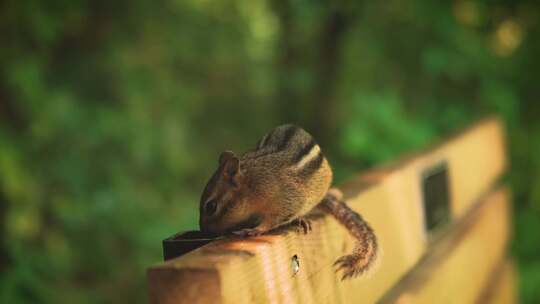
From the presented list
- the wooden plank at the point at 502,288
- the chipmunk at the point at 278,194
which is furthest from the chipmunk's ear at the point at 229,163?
the wooden plank at the point at 502,288

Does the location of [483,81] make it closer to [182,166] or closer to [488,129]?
[488,129]

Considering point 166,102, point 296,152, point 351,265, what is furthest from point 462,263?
point 166,102

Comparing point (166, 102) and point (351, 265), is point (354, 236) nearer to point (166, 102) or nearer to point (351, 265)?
point (351, 265)

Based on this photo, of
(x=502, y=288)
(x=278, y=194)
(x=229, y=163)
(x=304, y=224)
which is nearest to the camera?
(x=304, y=224)

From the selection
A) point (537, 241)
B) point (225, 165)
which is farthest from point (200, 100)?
point (225, 165)

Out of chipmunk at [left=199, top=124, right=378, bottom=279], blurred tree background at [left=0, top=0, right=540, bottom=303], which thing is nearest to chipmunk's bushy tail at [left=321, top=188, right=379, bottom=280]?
chipmunk at [left=199, top=124, right=378, bottom=279]

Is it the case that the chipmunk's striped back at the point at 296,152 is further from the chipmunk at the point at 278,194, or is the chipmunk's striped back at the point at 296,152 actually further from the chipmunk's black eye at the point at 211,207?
the chipmunk's black eye at the point at 211,207
